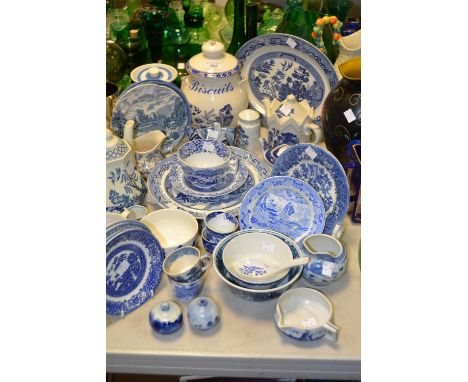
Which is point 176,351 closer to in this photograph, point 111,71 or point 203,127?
point 203,127

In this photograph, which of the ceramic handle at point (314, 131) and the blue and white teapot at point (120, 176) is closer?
the blue and white teapot at point (120, 176)

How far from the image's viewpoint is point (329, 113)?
4.09 feet

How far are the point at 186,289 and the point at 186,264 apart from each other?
79mm

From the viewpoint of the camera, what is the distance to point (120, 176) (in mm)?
1159

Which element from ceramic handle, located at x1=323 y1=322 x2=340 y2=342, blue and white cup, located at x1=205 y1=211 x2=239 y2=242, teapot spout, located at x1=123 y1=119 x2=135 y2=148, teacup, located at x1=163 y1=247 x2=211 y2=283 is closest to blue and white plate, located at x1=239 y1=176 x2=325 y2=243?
blue and white cup, located at x1=205 y1=211 x2=239 y2=242

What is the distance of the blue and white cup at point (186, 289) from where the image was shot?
994 mm

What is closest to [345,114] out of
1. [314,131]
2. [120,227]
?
[314,131]

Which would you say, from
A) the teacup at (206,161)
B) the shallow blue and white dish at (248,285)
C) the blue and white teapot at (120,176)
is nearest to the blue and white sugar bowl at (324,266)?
the shallow blue and white dish at (248,285)

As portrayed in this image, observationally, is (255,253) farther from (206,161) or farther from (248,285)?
(206,161)

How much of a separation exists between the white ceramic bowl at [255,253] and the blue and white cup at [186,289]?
8 cm

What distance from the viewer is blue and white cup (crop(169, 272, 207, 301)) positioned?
99 cm

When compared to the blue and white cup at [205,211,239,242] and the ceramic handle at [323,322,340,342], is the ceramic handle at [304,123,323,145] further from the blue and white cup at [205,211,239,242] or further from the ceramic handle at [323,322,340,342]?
the ceramic handle at [323,322,340,342]

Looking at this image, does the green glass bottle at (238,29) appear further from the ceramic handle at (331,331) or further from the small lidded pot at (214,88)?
the ceramic handle at (331,331)

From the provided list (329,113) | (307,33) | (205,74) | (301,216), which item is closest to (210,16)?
(307,33)
